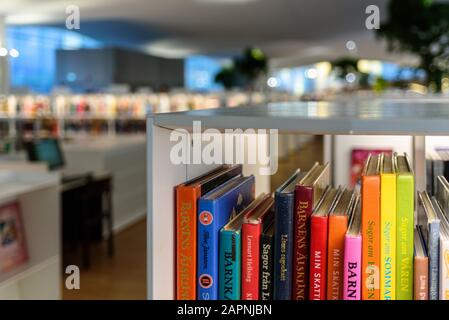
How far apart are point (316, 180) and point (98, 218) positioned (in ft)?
16.9

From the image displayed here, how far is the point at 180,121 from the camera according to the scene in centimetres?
110

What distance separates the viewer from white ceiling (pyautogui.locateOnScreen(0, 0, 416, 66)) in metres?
15.0

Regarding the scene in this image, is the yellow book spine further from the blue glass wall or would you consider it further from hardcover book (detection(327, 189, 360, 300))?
the blue glass wall

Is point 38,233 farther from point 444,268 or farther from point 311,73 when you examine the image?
point 311,73

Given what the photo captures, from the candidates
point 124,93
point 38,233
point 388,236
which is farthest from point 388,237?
point 124,93

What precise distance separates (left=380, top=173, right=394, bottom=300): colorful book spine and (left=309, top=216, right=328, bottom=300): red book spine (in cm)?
10

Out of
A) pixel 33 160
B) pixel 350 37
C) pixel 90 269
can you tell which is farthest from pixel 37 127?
pixel 350 37

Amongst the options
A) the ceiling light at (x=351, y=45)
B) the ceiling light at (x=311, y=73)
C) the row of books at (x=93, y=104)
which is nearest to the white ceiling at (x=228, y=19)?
the ceiling light at (x=351, y=45)

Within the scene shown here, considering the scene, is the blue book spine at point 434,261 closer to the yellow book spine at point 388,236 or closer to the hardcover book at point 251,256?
the yellow book spine at point 388,236

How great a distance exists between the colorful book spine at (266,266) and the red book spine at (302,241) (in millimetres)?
45

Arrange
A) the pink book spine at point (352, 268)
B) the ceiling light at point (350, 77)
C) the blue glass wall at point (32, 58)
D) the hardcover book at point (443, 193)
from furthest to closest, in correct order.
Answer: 1. the ceiling light at point (350, 77)
2. the blue glass wall at point (32, 58)
3. the hardcover book at point (443, 193)
4. the pink book spine at point (352, 268)

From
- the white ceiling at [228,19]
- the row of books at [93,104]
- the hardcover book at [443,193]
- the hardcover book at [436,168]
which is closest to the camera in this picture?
the hardcover book at [443,193]

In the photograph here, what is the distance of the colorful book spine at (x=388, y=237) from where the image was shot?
1072mm
